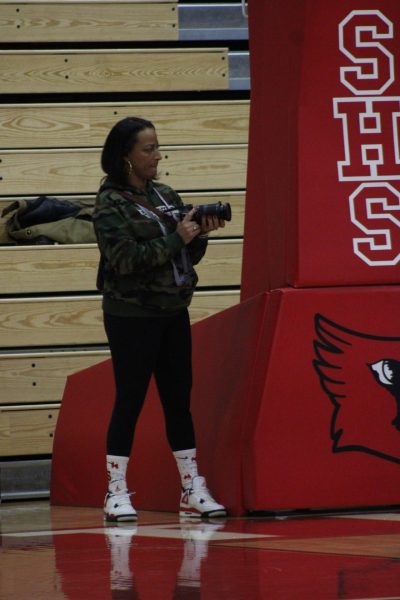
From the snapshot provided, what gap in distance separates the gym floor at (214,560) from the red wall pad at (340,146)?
60 centimetres

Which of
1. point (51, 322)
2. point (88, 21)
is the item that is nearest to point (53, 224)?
point (51, 322)

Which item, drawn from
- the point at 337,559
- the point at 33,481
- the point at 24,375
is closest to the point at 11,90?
the point at 24,375

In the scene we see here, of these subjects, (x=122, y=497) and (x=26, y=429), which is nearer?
(x=122, y=497)

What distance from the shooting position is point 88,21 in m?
6.10

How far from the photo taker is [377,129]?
8.86ft

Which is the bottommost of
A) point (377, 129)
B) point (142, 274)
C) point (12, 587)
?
point (12, 587)

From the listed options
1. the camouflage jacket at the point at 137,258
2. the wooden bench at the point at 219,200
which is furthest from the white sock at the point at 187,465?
the wooden bench at the point at 219,200

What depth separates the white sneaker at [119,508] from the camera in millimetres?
2783

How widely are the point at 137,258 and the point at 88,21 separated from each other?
12.1 feet

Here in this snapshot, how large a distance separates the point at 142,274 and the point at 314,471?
0.62 metres

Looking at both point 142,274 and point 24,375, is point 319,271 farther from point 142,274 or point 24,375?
point 24,375

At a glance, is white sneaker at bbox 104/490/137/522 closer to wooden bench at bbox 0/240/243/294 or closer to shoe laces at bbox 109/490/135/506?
shoe laces at bbox 109/490/135/506

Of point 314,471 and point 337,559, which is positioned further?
point 314,471

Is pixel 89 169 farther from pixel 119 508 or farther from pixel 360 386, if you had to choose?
pixel 360 386
